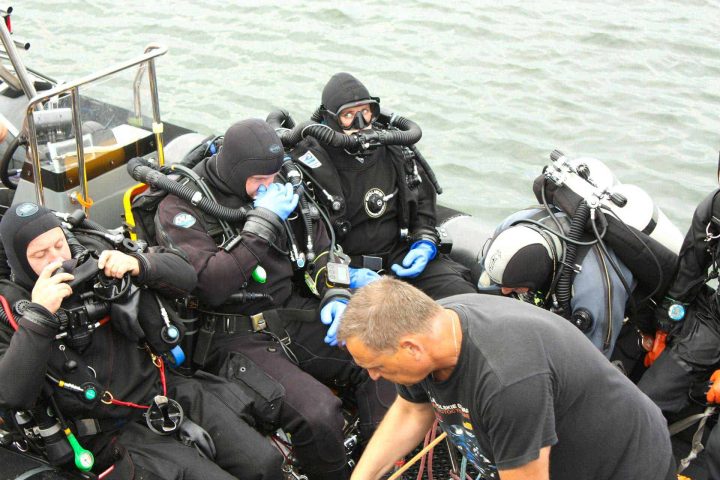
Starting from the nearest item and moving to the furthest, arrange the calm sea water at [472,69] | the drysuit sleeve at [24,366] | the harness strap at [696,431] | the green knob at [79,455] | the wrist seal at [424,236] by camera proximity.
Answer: the drysuit sleeve at [24,366] < the green knob at [79,455] < the harness strap at [696,431] < the wrist seal at [424,236] < the calm sea water at [472,69]

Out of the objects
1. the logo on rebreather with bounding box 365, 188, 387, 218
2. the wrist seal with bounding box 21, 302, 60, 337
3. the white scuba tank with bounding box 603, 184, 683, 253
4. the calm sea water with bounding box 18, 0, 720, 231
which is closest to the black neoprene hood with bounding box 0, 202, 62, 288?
the wrist seal with bounding box 21, 302, 60, 337

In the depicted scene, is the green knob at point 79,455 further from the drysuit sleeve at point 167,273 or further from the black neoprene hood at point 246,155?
the black neoprene hood at point 246,155

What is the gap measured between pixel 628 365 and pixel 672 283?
43 cm

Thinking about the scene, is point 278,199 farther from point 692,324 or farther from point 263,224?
point 692,324

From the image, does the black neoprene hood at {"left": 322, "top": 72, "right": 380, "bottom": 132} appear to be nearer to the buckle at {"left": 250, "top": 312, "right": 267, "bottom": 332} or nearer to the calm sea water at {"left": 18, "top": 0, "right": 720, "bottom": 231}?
the buckle at {"left": 250, "top": 312, "right": 267, "bottom": 332}

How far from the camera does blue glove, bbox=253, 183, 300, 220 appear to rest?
3049 millimetres

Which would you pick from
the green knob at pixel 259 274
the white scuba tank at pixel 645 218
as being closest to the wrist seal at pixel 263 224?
the green knob at pixel 259 274

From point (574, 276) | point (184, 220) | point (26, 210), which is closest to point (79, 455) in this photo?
point (26, 210)

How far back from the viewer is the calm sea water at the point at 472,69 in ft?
19.7

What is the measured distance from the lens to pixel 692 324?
10.3 ft

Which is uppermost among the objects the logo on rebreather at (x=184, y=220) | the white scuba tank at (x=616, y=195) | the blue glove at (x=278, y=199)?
the white scuba tank at (x=616, y=195)

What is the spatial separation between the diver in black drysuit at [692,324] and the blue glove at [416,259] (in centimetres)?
104

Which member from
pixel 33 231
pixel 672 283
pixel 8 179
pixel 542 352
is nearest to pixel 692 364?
pixel 672 283

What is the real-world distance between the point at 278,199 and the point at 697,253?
5.17 ft
